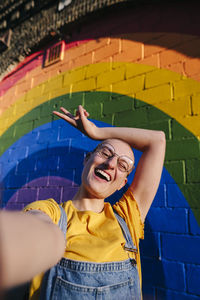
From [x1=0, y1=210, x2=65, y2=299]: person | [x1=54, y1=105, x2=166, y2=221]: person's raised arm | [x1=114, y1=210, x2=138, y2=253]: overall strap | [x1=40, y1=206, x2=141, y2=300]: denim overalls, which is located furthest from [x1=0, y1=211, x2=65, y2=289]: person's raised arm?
[x1=54, y1=105, x2=166, y2=221]: person's raised arm

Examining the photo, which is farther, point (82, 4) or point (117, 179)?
point (82, 4)

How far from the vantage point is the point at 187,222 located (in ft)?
3.56

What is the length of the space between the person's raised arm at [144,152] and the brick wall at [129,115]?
0.19 metres

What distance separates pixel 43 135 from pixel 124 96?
81 centimetres

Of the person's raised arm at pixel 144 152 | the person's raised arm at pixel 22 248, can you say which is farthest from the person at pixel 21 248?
the person's raised arm at pixel 144 152

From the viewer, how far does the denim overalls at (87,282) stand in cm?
70

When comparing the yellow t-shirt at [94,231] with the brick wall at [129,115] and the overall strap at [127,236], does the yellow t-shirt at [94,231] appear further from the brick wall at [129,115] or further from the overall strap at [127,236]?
the brick wall at [129,115]

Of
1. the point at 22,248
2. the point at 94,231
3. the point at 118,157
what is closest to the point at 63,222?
the point at 94,231

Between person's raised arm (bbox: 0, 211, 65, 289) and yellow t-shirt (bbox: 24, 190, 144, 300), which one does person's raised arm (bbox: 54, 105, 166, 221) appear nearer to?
yellow t-shirt (bbox: 24, 190, 144, 300)

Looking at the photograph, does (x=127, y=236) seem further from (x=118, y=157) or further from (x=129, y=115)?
(x=129, y=115)

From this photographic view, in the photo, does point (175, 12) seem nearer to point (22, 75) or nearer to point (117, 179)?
point (117, 179)

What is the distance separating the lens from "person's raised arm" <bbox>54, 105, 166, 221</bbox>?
1031 millimetres

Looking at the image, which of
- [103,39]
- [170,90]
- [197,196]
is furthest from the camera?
[103,39]

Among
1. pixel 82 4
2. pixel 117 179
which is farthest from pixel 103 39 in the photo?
pixel 117 179
